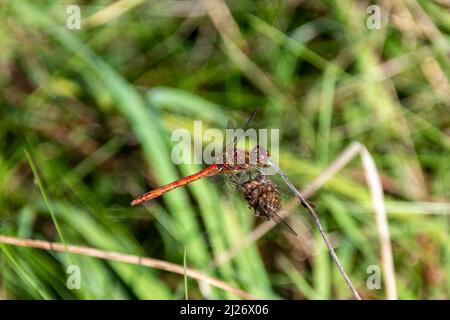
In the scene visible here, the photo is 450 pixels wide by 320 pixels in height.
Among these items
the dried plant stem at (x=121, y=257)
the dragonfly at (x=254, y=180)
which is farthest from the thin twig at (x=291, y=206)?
the dragonfly at (x=254, y=180)

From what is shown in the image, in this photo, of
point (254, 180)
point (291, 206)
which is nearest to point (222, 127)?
point (291, 206)

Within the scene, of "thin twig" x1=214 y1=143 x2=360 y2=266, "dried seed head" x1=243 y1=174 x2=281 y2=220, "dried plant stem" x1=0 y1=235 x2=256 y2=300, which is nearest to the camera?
"dried seed head" x1=243 y1=174 x2=281 y2=220

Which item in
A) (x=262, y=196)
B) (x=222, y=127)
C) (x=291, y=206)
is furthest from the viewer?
(x=222, y=127)

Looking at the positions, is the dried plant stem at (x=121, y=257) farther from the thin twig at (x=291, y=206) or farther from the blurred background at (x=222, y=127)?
the thin twig at (x=291, y=206)

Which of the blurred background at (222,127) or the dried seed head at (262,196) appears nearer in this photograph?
the dried seed head at (262,196)

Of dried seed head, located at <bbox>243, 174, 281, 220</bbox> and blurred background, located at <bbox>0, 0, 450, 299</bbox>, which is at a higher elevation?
blurred background, located at <bbox>0, 0, 450, 299</bbox>

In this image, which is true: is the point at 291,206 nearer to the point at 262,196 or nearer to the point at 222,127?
the point at 222,127

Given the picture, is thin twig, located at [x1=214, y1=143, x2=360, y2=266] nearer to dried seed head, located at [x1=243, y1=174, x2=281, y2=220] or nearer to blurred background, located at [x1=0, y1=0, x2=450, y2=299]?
blurred background, located at [x1=0, y1=0, x2=450, y2=299]

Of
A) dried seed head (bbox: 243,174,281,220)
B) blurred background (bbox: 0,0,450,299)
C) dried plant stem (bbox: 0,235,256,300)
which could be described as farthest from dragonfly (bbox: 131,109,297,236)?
blurred background (bbox: 0,0,450,299)
